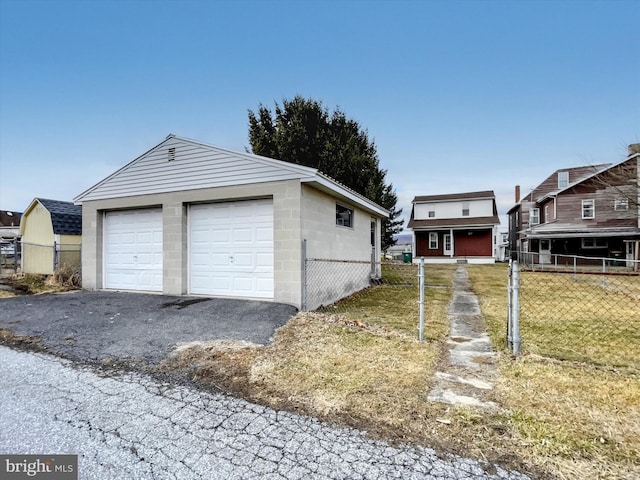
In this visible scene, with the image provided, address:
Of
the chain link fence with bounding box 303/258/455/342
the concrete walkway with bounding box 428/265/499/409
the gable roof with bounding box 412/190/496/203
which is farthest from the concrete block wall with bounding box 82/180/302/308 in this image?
the gable roof with bounding box 412/190/496/203

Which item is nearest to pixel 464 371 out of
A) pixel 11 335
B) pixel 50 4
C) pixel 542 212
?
pixel 11 335

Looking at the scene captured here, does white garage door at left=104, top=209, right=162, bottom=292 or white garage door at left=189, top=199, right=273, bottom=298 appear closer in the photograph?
white garage door at left=189, top=199, right=273, bottom=298

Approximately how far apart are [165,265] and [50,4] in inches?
352

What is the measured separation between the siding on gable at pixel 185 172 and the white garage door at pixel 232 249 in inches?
24.5

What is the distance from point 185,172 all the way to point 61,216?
31.0ft

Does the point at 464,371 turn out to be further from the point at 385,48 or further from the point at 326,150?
the point at 326,150

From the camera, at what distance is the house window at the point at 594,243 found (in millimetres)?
21656

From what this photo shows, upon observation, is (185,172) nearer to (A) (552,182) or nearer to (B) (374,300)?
(B) (374,300)

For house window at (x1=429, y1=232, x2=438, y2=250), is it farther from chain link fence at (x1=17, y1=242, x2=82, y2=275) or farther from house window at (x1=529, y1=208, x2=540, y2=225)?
chain link fence at (x1=17, y1=242, x2=82, y2=275)

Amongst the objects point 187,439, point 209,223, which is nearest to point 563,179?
point 209,223

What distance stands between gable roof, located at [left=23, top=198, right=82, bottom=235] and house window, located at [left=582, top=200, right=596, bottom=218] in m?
29.4

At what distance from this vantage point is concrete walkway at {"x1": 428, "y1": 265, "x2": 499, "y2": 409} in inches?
119

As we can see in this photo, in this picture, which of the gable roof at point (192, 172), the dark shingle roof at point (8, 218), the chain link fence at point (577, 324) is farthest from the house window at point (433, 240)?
the dark shingle roof at point (8, 218)

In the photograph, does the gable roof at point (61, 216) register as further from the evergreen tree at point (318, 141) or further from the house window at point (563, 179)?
the house window at point (563, 179)
